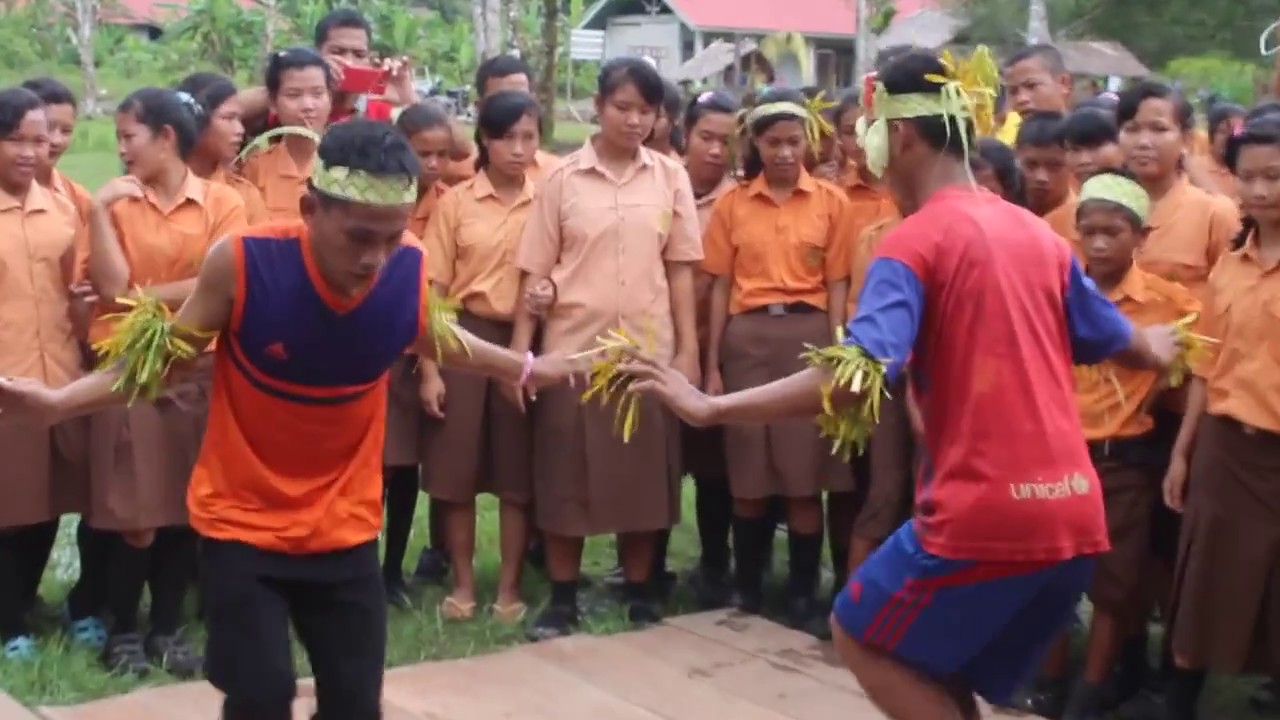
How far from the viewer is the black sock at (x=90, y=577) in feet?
19.7

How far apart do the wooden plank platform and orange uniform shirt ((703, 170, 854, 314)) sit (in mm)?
1299

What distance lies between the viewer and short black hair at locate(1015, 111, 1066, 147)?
5.89 meters

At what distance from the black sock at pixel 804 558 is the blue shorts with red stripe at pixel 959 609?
2607 mm

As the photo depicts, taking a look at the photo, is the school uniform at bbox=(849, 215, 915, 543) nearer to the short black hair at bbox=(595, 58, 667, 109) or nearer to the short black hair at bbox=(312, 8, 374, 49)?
the short black hair at bbox=(595, 58, 667, 109)

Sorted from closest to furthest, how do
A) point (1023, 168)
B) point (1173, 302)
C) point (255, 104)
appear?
point (1173, 302) → point (1023, 168) → point (255, 104)

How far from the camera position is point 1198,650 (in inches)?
202

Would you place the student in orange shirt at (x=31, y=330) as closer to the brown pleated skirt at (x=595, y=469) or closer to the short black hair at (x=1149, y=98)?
the brown pleated skirt at (x=595, y=469)

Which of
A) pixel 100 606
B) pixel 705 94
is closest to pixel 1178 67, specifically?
pixel 705 94

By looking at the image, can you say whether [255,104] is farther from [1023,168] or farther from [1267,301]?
[1267,301]

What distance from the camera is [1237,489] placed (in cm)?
504

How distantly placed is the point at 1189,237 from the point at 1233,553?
45.0 inches

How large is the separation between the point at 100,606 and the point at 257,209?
1.57 metres

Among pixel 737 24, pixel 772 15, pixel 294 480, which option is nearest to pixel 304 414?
pixel 294 480

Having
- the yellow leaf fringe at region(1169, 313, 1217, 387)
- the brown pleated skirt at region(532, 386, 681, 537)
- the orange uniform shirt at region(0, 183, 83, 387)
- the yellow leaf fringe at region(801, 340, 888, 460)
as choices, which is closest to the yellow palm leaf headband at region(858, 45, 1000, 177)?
the yellow leaf fringe at region(801, 340, 888, 460)
